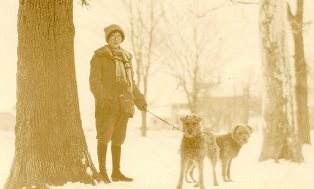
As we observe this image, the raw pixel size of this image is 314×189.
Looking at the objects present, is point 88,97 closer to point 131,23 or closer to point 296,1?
point 131,23

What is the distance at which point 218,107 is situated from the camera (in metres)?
100

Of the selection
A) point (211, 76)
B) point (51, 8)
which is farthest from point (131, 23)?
point (51, 8)

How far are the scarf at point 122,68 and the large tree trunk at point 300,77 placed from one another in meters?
13.2

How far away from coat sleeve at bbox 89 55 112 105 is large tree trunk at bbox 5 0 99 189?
503 mm

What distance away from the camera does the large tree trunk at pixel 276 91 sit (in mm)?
12812

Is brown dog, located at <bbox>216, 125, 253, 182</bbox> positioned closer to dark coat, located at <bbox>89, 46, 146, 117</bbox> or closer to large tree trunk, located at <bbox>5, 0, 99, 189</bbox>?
dark coat, located at <bbox>89, 46, 146, 117</bbox>

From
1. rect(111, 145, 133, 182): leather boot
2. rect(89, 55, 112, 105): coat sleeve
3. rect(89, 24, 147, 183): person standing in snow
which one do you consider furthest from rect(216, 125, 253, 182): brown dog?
rect(89, 55, 112, 105): coat sleeve

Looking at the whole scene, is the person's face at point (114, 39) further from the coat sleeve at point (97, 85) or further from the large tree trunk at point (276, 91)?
the large tree trunk at point (276, 91)

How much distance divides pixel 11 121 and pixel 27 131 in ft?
260

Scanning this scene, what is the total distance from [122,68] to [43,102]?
148 centimetres

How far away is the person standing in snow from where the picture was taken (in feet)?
25.8

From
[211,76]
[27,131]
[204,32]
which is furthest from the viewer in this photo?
[211,76]

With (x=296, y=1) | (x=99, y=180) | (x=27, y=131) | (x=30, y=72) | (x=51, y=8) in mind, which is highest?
(x=296, y=1)

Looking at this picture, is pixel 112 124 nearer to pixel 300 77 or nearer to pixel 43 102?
pixel 43 102
